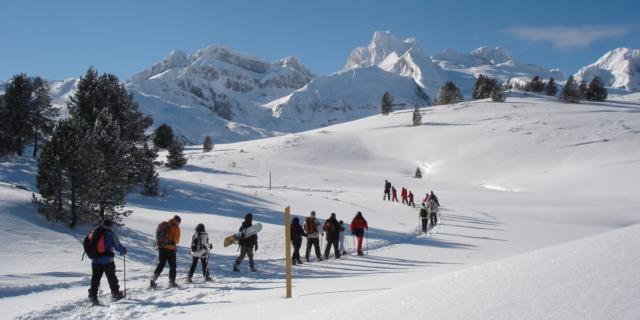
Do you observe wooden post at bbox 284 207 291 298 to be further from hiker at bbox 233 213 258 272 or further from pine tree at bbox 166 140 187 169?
pine tree at bbox 166 140 187 169

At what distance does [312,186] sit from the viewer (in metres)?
49.7

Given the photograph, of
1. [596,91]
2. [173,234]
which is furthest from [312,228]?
[596,91]

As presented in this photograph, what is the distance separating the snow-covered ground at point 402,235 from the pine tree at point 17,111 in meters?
6.00

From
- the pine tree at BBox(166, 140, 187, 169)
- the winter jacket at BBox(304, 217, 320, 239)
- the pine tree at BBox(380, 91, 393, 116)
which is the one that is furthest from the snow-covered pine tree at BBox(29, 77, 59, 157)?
the pine tree at BBox(380, 91, 393, 116)

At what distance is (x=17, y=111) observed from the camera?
3712 centimetres

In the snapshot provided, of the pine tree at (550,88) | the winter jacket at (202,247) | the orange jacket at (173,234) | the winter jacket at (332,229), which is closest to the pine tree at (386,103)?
the pine tree at (550,88)

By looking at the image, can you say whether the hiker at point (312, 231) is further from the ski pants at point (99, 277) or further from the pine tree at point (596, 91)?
the pine tree at point (596, 91)

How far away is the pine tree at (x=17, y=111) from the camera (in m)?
36.7

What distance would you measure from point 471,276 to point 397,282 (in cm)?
453

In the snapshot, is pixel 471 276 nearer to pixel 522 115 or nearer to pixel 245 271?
pixel 245 271

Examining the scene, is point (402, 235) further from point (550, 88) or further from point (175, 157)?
point (550, 88)

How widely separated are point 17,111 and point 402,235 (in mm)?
32895

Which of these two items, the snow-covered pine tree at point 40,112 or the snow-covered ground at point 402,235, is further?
the snow-covered pine tree at point 40,112

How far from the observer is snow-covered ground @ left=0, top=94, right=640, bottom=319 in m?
4.16
